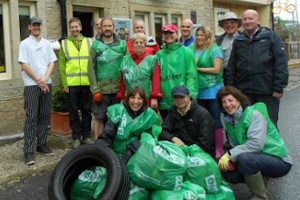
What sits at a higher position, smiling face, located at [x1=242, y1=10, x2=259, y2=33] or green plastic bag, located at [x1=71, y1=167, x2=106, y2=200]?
smiling face, located at [x1=242, y1=10, x2=259, y2=33]

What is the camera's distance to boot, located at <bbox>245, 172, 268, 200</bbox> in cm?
349

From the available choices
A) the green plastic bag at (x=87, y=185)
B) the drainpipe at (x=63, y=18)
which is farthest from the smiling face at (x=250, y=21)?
the drainpipe at (x=63, y=18)

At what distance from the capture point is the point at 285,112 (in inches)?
356

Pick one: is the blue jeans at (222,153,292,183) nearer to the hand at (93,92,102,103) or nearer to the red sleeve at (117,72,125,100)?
the red sleeve at (117,72,125,100)

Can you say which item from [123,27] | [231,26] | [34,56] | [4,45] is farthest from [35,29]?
[123,27]

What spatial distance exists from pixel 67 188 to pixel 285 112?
22.4 feet

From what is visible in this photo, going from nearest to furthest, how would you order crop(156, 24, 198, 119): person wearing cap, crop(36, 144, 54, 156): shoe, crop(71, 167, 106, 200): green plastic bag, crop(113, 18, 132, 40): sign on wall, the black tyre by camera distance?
the black tyre → crop(71, 167, 106, 200): green plastic bag → crop(156, 24, 198, 119): person wearing cap → crop(36, 144, 54, 156): shoe → crop(113, 18, 132, 40): sign on wall

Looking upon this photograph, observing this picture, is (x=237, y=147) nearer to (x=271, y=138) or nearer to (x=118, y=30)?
(x=271, y=138)

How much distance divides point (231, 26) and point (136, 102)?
197 cm

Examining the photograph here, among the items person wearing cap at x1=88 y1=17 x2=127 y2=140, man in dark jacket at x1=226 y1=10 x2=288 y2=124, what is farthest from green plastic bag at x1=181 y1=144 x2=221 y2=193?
person wearing cap at x1=88 y1=17 x2=127 y2=140

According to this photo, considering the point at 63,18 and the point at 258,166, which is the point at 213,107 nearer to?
the point at 258,166

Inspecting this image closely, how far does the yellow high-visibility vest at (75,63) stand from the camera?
5.55m

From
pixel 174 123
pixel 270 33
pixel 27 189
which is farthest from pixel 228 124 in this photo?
pixel 27 189

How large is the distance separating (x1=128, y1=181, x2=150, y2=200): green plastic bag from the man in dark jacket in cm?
201
